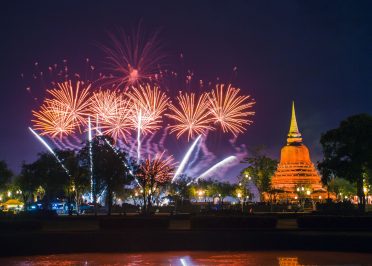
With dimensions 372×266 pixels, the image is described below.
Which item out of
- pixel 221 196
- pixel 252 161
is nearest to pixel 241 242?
pixel 252 161

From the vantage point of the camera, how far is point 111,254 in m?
26.7

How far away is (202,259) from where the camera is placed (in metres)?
24.5

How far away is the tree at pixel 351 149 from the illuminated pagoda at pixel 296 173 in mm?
43243

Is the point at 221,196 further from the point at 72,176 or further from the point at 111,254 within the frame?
the point at 111,254

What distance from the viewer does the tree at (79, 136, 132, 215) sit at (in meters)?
55.9

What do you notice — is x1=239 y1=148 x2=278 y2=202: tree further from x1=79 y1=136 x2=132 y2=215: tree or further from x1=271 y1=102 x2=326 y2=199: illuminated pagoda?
x1=79 y1=136 x2=132 y2=215: tree

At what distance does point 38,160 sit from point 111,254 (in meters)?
52.3

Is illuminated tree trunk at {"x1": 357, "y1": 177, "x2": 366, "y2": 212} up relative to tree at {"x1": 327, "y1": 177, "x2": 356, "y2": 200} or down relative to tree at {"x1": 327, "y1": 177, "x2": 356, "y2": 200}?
down

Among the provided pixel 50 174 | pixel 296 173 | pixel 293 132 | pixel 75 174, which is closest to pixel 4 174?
pixel 50 174

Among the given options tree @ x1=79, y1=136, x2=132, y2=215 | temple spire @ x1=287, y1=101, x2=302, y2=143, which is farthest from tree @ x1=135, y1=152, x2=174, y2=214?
temple spire @ x1=287, y1=101, x2=302, y2=143

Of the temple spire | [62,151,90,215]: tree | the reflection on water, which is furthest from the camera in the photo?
the temple spire

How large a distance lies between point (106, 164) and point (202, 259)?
107 feet

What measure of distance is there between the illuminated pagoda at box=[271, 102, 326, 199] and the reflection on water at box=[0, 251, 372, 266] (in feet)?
251

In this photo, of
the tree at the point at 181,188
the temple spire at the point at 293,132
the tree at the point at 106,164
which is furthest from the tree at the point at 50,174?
the temple spire at the point at 293,132
